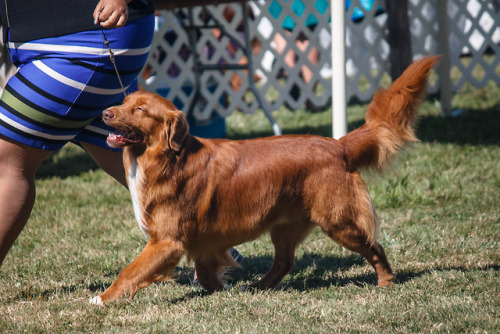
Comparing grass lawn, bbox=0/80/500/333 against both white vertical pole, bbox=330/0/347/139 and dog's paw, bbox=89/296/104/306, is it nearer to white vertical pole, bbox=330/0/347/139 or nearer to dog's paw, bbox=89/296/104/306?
dog's paw, bbox=89/296/104/306

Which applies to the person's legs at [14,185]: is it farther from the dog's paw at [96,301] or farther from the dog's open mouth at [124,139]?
the dog's paw at [96,301]

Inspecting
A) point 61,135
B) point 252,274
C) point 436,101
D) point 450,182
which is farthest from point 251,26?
point 61,135

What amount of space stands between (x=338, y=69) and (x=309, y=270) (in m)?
2.26

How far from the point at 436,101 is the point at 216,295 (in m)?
6.28

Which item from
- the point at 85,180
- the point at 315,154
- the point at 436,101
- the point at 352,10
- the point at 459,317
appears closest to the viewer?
the point at 459,317

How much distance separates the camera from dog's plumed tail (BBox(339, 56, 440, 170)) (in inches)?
123

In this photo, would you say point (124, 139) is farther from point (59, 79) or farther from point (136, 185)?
point (59, 79)

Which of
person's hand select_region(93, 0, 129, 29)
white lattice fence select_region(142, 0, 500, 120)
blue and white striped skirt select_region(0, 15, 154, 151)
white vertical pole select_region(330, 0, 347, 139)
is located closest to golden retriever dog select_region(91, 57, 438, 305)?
blue and white striped skirt select_region(0, 15, 154, 151)

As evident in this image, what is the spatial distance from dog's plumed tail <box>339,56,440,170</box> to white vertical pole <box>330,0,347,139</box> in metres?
1.97

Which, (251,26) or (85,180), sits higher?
(251,26)

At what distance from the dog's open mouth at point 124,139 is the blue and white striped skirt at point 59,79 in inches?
7.7

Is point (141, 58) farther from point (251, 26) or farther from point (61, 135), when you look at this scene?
point (251, 26)

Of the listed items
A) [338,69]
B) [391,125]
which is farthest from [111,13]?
[338,69]

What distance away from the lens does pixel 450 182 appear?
5043 mm
